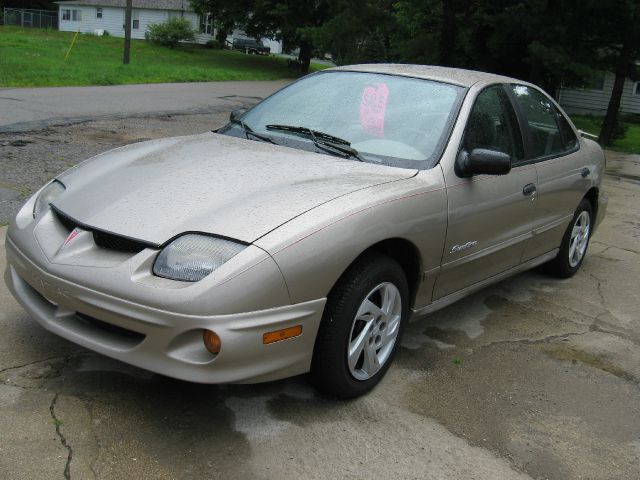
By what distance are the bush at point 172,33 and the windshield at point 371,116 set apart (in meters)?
43.6

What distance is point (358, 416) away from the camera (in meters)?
3.25

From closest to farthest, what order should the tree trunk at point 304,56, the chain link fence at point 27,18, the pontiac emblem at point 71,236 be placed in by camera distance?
the pontiac emblem at point 71,236 < the tree trunk at point 304,56 < the chain link fence at point 27,18

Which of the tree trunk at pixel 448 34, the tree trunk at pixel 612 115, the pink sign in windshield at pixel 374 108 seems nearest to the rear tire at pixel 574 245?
the pink sign in windshield at pixel 374 108

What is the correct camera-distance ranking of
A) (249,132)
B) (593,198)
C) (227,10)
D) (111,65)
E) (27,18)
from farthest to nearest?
(27,18) → (227,10) → (111,65) → (593,198) → (249,132)

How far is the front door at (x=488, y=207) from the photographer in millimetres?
3809

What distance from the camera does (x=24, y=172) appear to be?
24.3 ft

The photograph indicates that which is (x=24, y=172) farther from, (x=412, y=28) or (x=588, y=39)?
(x=412, y=28)

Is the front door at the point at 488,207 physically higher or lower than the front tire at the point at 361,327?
higher

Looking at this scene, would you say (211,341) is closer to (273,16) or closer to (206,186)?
(206,186)

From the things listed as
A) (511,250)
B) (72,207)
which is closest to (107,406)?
(72,207)

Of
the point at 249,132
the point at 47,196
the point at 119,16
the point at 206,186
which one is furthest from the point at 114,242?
the point at 119,16

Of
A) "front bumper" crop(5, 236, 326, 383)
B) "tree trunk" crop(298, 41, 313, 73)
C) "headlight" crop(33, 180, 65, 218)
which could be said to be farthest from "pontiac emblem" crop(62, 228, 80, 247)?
"tree trunk" crop(298, 41, 313, 73)

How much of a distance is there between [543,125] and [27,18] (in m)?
59.2

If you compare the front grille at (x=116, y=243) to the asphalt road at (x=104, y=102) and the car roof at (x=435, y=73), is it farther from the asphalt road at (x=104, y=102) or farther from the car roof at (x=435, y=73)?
the asphalt road at (x=104, y=102)
